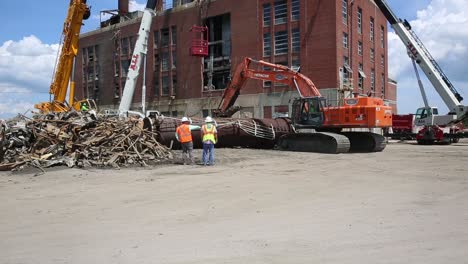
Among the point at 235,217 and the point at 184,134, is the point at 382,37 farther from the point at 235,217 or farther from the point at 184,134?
the point at 235,217

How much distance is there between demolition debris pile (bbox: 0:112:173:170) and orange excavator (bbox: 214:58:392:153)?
7472 millimetres

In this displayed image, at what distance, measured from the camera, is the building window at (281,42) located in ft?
141

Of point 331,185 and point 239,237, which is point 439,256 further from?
point 331,185

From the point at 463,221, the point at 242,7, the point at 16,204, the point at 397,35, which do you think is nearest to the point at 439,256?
the point at 463,221

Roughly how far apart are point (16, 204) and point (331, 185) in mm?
6837

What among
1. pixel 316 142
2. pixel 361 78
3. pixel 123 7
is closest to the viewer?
pixel 316 142

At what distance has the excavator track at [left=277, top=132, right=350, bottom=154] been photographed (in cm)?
2005

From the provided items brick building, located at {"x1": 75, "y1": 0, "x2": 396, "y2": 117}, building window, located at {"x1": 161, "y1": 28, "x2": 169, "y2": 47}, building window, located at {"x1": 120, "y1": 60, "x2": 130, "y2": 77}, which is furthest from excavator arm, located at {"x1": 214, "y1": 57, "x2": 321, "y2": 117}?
building window, located at {"x1": 120, "y1": 60, "x2": 130, "y2": 77}

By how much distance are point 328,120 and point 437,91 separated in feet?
46.4

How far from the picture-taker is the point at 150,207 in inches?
327

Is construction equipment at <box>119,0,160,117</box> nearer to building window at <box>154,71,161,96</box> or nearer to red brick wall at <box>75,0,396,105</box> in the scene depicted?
red brick wall at <box>75,0,396,105</box>

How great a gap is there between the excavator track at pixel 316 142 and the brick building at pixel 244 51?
1709 cm

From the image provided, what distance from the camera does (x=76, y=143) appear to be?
49.4 ft

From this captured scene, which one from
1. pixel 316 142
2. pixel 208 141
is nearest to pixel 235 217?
pixel 208 141
